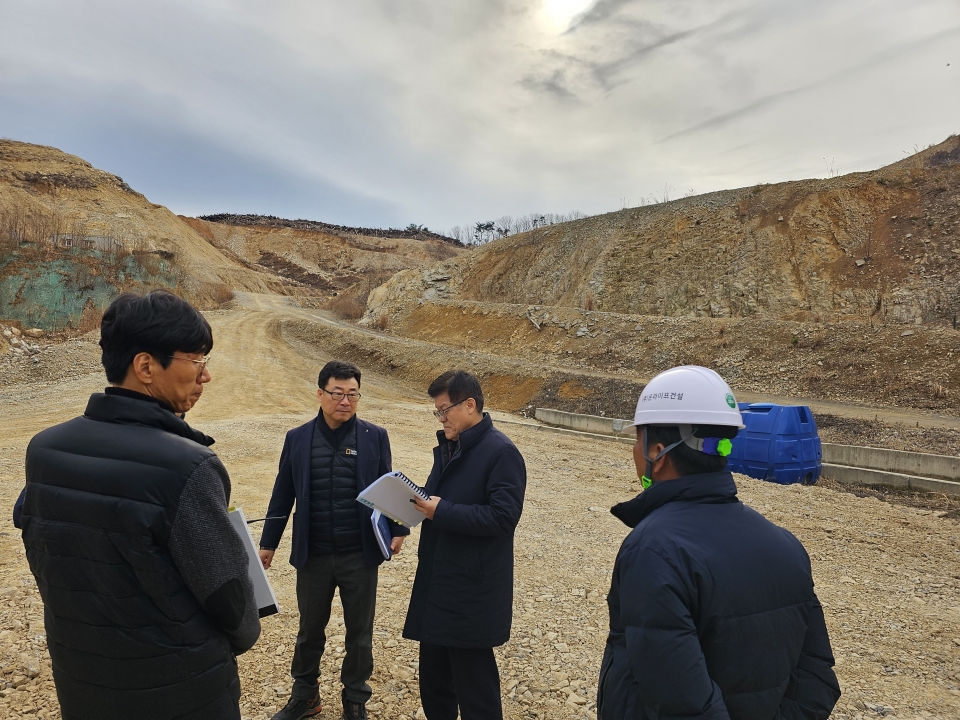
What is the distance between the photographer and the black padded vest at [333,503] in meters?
3.43

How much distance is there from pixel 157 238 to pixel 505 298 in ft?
109

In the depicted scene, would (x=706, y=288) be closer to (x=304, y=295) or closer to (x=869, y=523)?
(x=869, y=523)

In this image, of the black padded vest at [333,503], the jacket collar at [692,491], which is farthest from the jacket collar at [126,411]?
the black padded vest at [333,503]

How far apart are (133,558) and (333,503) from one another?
6.03ft

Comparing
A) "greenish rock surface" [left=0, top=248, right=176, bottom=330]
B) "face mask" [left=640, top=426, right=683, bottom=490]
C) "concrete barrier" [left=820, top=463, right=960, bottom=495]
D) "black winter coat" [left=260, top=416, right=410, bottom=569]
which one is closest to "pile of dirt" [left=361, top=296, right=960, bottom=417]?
"concrete barrier" [left=820, top=463, right=960, bottom=495]

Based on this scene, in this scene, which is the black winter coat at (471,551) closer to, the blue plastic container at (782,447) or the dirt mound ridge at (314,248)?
the blue plastic container at (782,447)

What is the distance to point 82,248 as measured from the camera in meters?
33.6

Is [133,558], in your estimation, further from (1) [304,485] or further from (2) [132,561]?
(1) [304,485]

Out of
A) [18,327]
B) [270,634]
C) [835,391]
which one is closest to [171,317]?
[270,634]

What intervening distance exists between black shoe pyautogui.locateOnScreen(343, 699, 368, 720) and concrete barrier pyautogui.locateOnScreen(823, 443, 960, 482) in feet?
35.6

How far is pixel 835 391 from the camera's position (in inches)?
685

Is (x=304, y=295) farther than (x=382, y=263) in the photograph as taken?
No

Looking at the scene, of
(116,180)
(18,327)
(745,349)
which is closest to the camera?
(745,349)

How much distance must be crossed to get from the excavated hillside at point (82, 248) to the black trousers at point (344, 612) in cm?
2795
